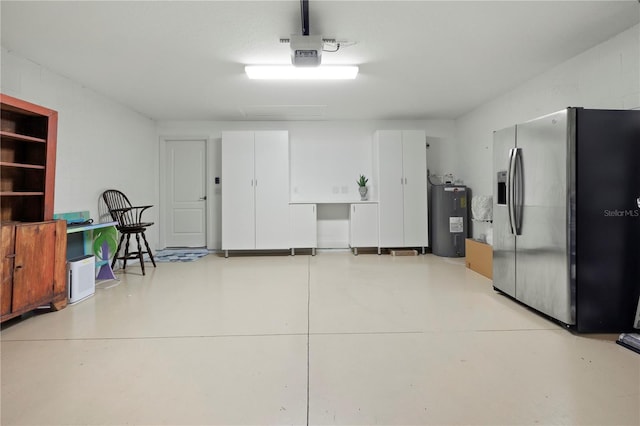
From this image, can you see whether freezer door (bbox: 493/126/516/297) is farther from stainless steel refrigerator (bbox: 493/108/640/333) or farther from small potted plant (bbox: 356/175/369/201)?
small potted plant (bbox: 356/175/369/201)

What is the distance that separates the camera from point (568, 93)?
2.92 m

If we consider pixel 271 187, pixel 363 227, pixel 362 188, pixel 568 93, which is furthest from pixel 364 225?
pixel 568 93

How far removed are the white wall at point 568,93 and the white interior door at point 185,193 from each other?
480cm

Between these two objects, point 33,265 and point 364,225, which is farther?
point 364,225

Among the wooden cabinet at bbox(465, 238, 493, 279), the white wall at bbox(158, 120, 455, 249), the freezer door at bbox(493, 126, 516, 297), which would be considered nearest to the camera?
the freezer door at bbox(493, 126, 516, 297)

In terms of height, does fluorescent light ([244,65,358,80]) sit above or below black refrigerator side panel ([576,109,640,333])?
above

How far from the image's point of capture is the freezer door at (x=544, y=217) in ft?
6.70

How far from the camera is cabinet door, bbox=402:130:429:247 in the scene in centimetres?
478

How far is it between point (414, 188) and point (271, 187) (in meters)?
2.46

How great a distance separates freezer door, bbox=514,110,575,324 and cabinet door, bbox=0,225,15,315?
13.5ft

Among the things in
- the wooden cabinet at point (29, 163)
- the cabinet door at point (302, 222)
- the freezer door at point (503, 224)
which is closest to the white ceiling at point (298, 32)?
the wooden cabinet at point (29, 163)

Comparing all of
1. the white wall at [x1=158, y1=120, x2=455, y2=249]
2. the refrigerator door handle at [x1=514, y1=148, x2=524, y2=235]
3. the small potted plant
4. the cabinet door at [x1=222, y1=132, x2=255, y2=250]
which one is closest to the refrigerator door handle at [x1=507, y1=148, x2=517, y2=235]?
the refrigerator door handle at [x1=514, y1=148, x2=524, y2=235]

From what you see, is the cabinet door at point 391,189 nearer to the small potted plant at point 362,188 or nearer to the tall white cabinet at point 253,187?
the small potted plant at point 362,188

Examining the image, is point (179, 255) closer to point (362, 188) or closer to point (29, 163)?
point (29, 163)
